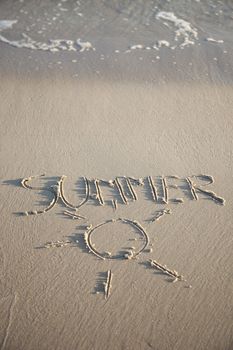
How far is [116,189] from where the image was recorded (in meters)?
3.06

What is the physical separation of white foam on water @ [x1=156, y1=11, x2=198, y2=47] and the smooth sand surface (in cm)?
100

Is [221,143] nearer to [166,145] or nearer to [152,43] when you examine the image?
[166,145]

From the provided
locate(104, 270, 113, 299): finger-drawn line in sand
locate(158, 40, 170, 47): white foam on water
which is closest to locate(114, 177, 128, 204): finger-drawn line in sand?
locate(104, 270, 113, 299): finger-drawn line in sand

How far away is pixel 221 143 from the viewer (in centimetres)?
342

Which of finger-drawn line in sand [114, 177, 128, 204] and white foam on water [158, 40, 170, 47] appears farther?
white foam on water [158, 40, 170, 47]

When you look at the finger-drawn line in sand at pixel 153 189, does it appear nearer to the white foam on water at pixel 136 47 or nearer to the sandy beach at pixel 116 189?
the sandy beach at pixel 116 189

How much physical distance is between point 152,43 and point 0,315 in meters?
3.28

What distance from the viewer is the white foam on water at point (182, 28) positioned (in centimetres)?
472

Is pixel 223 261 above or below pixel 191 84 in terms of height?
below

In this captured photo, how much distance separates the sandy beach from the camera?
2.38m

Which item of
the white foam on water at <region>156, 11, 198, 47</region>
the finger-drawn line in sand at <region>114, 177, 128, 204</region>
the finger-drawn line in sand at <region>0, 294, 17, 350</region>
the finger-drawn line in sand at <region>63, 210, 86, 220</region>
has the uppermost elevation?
the white foam on water at <region>156, 11, 198, 47</region>

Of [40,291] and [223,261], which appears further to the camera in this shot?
[223,261]

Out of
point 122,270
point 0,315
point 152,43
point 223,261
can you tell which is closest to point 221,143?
point 223,261

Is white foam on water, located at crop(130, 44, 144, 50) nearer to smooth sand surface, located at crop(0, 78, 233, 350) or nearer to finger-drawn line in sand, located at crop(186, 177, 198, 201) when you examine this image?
smooth sand surface, located at crop(0, 78, 233, 350)
